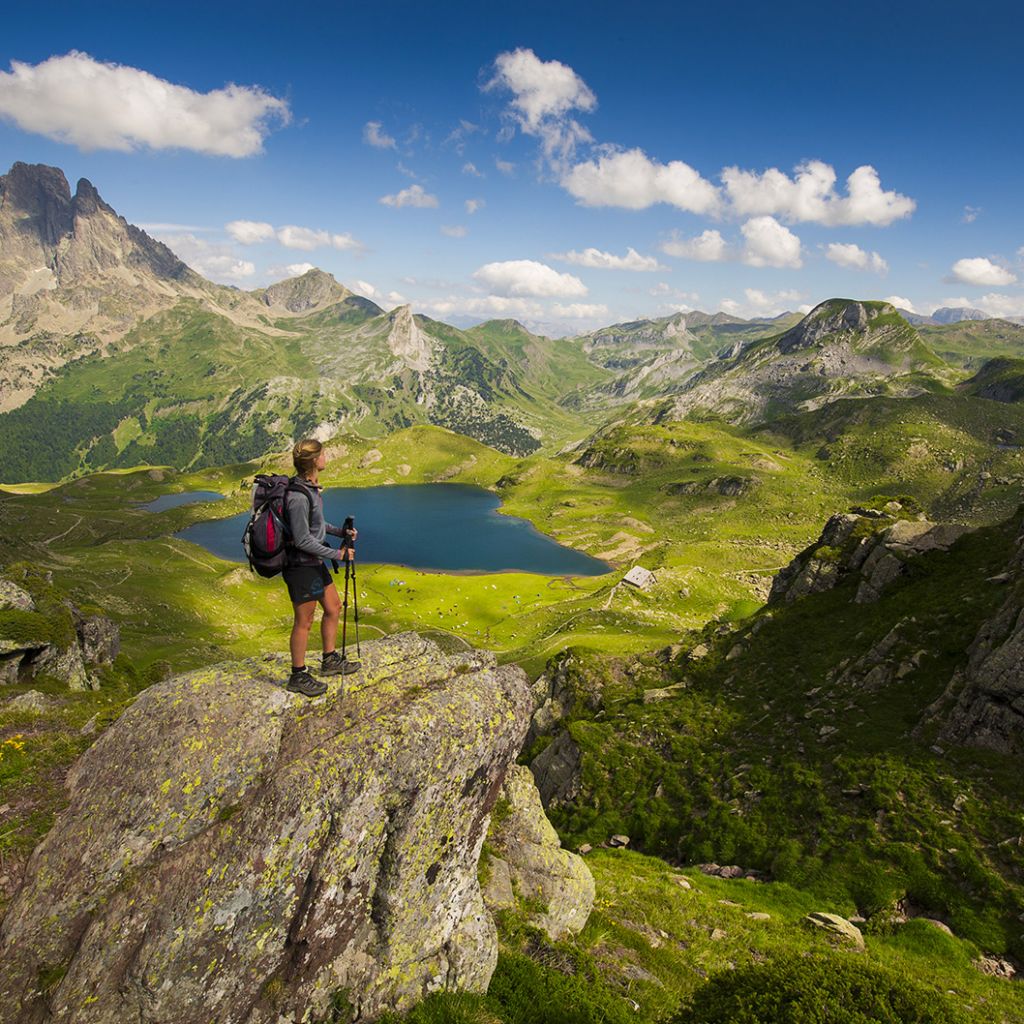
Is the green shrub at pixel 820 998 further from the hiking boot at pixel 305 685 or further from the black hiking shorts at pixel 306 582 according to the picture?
the black hiking shorts at pixel 306 582

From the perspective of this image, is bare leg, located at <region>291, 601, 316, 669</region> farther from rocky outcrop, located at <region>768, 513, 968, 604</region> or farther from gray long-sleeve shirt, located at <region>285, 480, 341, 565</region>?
rocky outcrop, located at <region>768, 513, 968, 604</region>

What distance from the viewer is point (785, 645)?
4369cm

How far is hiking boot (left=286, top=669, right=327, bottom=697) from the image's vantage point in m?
13.8

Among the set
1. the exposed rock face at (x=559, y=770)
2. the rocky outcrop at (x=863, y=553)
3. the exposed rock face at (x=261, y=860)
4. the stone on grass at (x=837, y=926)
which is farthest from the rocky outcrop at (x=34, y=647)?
the rocky outcrop at (x=863, y=553)

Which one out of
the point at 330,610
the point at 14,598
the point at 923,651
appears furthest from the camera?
the point at 14,598

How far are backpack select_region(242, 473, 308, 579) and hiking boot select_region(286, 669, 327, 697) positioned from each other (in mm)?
2956

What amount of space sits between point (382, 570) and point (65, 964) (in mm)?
180489

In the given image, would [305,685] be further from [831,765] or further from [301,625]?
[831,765]

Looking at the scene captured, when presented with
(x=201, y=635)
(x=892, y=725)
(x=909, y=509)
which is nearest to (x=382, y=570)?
(x=201, y=635)

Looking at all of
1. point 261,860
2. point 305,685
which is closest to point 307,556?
point 305,685

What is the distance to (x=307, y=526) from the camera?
43.2 ft

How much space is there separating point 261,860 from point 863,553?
5117 cm

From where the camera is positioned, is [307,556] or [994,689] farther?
[994,689]

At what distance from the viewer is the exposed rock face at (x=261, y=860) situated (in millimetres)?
10375
